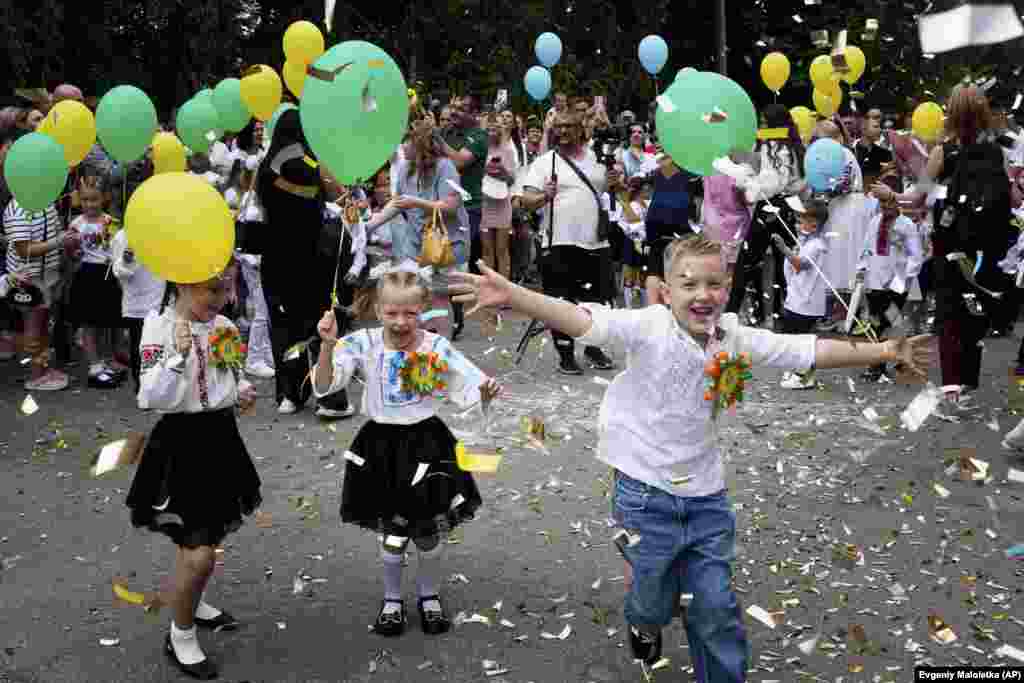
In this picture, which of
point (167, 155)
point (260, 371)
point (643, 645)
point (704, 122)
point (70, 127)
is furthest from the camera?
point (260, 371)

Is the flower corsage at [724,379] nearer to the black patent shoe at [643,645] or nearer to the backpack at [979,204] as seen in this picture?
the black patent shoe at [643,645]

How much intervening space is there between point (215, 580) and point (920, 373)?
10.3 ft

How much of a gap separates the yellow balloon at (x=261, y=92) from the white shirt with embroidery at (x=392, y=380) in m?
4.31

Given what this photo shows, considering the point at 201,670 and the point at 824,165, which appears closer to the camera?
the point at 201,670

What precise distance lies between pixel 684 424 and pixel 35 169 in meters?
4.97

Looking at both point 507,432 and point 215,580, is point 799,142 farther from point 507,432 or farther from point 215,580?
point 215,580

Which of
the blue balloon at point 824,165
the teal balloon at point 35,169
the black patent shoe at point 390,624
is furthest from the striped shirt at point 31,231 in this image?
the blue balloon at point 824,165

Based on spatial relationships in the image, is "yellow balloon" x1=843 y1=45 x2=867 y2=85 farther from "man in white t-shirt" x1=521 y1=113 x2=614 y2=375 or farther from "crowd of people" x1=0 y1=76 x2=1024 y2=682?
"man in white t-shirt" x1=521 y1=113 x2=614 y2=375

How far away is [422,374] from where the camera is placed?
461cm

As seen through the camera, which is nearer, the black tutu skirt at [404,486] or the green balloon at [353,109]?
the black tutu skirt at [404,486]

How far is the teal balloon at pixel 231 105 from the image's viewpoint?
8.73 metres

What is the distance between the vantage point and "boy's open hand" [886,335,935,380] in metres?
3.78

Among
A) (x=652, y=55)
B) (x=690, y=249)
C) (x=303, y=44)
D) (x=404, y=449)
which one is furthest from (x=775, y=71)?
(x=690, y=249)

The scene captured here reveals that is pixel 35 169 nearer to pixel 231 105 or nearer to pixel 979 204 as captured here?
pixel 231 105
